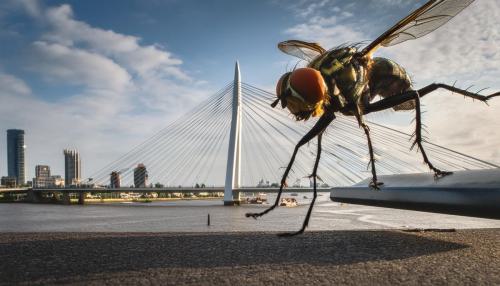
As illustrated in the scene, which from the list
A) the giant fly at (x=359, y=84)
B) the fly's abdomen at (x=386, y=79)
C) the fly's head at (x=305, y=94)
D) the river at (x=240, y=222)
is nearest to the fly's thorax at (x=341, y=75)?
the giant fly at (x=359, y=84)

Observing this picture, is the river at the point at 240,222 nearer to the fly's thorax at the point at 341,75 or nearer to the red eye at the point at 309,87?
the fly's thorax at the point at 341,75

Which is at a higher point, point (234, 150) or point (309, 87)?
point (234, 150)

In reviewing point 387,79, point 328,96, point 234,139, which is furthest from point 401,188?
point 234,139

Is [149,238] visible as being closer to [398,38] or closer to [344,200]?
[344,200]

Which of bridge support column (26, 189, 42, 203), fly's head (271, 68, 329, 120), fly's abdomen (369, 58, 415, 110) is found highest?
fly's abdomen (369, 58, 415, 110)

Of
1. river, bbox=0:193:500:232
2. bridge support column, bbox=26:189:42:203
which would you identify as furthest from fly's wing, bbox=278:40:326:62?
bridge support column, bbox=26:189:42:203

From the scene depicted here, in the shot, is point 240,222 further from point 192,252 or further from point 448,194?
point 448,194

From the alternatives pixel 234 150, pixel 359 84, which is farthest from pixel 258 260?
pixel 234 150

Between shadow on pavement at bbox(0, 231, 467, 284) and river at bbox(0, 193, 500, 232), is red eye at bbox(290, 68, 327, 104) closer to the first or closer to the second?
shadow on pavement at bbox(0, 231, 467, 284)
